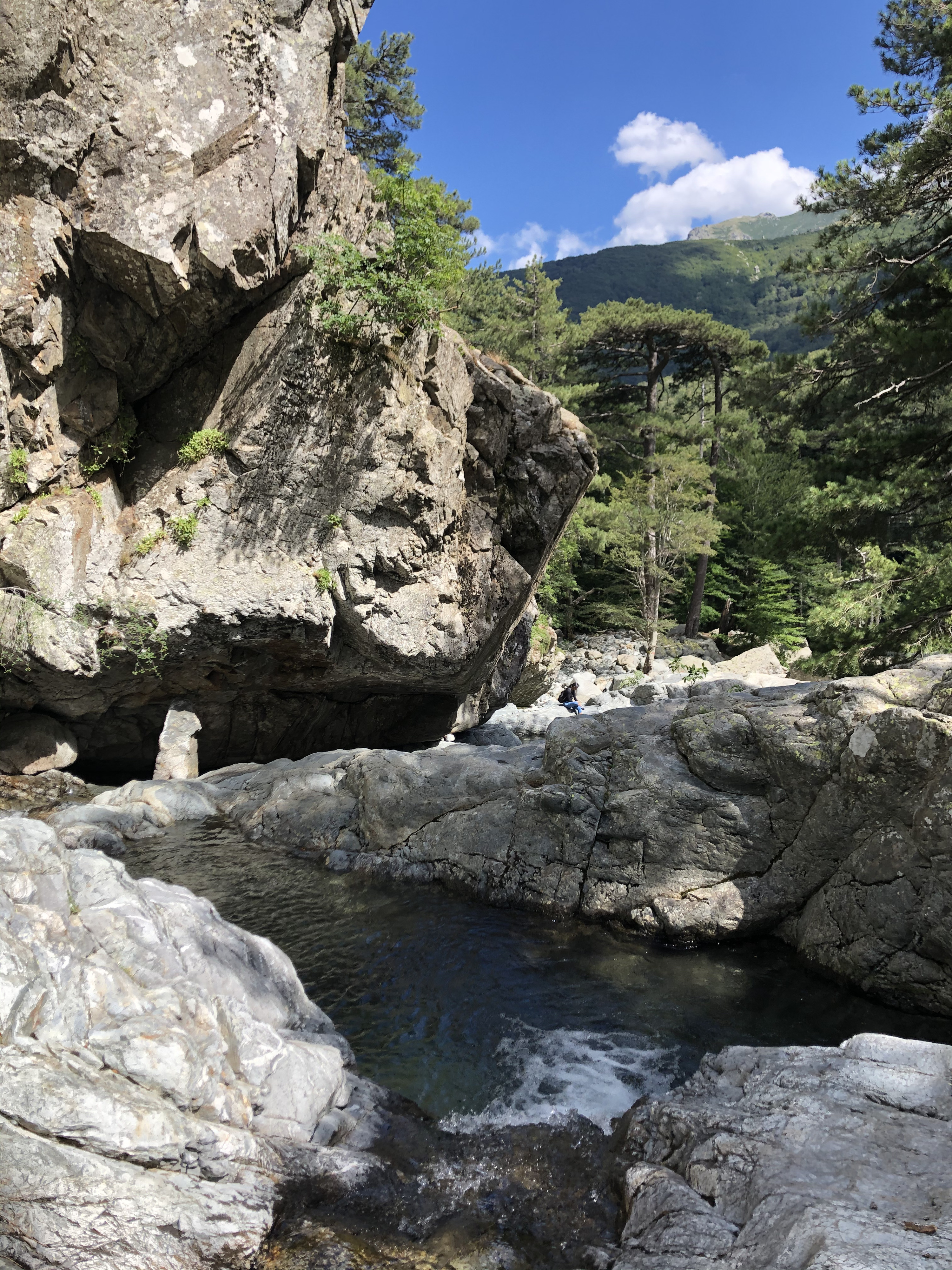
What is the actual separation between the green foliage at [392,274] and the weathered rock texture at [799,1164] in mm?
12814

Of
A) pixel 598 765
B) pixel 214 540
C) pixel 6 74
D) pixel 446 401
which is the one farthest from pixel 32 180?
pixel 598 765

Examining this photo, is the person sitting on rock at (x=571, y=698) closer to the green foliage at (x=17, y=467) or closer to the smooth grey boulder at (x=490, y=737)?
the smooth grey boulder at (x=490, y=737)

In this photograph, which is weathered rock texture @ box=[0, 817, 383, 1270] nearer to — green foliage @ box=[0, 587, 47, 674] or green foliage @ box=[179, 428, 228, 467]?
green foliage @ box=[0, 587, 47, 674]

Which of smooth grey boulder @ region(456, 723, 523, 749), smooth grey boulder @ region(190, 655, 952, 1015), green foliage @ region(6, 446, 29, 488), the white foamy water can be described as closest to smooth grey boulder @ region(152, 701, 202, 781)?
smooth grey boulder @ region(190, 655, 952, 1015)

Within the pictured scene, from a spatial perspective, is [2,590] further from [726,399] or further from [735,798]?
[726,399]

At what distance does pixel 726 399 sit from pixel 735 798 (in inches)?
1526

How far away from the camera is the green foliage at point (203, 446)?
45.3ft

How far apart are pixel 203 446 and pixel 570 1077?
1228 centimetres

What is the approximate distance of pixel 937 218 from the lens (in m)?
12.6

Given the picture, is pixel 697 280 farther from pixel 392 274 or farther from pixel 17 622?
pixel 17 622

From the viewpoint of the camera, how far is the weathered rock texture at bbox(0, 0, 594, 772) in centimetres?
1156

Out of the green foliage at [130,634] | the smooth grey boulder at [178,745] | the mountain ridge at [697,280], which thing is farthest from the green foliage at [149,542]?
the mountain ridge at [697,280]

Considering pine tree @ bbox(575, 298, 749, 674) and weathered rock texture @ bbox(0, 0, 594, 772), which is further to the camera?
pine tree @ bbox(575, 298, 749, 674)

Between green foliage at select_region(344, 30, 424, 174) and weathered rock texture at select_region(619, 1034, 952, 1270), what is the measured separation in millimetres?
30615
